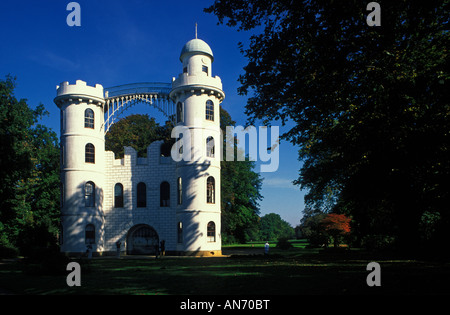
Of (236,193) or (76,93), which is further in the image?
(236,193)

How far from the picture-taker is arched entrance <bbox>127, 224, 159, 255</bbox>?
37044mm

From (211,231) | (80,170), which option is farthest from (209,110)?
(80,170)

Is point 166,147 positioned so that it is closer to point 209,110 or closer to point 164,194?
point 164,194

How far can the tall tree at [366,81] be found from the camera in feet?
46.2

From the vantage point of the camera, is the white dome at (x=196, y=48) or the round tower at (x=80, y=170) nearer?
the round tower at (x=80, y=170)

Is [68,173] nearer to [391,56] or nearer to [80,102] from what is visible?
[80,102]

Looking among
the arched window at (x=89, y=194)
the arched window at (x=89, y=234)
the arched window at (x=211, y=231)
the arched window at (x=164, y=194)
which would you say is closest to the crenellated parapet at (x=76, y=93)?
the arched window at (x=89, y=194)

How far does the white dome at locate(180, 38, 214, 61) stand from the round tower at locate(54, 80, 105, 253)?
9255mm

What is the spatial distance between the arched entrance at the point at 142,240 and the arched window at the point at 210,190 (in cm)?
627

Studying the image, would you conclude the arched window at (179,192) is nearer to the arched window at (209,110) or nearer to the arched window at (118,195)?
the arched window at (118,195)

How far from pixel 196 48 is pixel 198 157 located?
10.0m

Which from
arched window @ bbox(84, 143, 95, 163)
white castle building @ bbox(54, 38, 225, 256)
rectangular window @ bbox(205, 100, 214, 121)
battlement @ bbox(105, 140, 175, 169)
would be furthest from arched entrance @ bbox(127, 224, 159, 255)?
rectangular window @ bbox(205, 100, 214, 121)

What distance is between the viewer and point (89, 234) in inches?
1438
